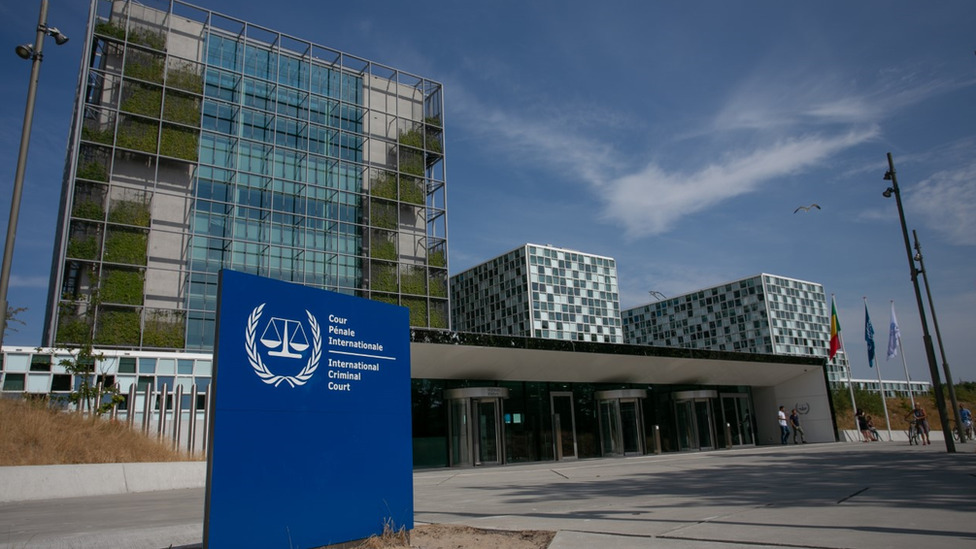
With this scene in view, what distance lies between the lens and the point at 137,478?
45.3 ft

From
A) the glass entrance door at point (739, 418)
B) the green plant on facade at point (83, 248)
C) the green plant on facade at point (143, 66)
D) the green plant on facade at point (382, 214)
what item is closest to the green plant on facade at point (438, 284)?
the green plant on facade at point (382, 214)

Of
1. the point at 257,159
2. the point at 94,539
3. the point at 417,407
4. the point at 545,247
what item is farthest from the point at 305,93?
the point at 545,247

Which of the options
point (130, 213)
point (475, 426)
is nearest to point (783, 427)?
point (475, 426)

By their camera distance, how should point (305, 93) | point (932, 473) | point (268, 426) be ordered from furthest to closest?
1. point (305, 93)
2. point (932, 473)
3. point (268, 426)

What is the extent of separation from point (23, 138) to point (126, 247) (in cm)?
3142

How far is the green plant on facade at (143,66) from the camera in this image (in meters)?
39.6

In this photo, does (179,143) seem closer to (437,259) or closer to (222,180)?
(222,180)

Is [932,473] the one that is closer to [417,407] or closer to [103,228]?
[417,407]

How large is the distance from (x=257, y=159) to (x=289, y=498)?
43113mm

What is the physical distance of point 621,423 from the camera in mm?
24953

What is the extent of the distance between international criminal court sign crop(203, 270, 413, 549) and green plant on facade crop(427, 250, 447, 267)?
143 feet

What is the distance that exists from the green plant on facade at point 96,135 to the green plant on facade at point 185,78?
535 centimetres

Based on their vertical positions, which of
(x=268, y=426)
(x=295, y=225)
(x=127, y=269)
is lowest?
(x=268, y=426)

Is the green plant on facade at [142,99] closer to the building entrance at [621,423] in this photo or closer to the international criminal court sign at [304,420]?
the building entrance at [621,423]
